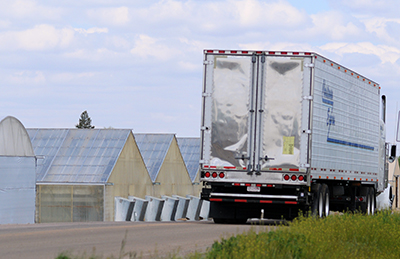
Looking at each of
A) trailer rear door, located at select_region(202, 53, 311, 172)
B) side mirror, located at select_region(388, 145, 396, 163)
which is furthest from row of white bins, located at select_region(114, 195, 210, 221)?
trailer rear door, located at select_region(202, 53, 311, 172)

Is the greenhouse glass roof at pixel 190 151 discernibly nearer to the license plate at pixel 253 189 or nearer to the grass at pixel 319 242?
the license plate at pixel 253 189

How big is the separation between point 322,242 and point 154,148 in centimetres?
3374

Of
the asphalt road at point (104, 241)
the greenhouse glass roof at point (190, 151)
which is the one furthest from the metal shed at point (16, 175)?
the greenhouse glass roof at point (190, 151)

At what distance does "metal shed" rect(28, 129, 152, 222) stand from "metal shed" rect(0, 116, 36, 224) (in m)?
2.47

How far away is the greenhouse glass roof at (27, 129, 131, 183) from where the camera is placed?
1399 inches

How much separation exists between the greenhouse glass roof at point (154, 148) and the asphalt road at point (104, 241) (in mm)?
25914

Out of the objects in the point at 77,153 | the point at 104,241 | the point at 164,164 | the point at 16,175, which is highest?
the point at 77,153

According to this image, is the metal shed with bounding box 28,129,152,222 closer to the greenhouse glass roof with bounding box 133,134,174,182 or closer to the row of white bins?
the row of white bins

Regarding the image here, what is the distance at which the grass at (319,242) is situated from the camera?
892 centimetres

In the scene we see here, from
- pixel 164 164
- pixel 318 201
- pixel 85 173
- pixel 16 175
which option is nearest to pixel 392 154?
pixel 318 201

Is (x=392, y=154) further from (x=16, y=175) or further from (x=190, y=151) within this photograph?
(x=190, y=151)

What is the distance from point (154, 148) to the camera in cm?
4416

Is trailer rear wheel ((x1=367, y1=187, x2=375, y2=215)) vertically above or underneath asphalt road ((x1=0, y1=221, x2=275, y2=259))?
above

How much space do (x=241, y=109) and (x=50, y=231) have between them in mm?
5887
